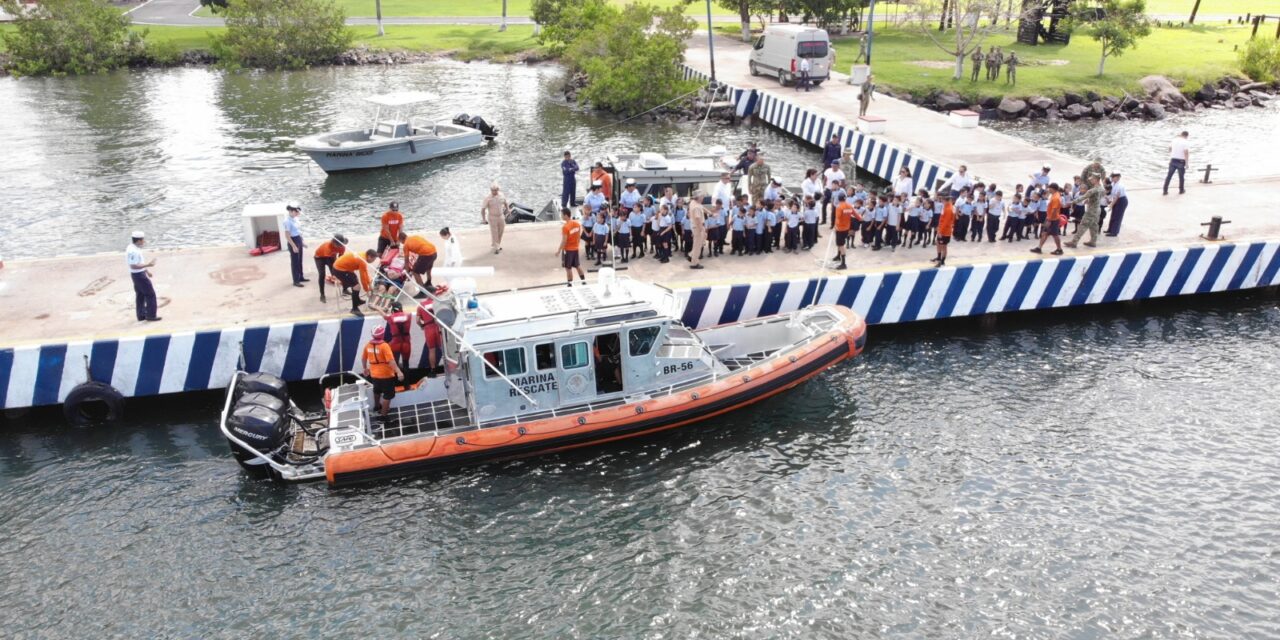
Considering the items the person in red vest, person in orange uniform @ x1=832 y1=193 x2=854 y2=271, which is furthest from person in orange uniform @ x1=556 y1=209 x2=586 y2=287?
person in orange uniform @ x1=832 y1=193 x2=854 y2=271

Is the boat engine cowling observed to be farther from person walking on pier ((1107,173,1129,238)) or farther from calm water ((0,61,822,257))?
person walking on pier ((1107,173,1129,238))

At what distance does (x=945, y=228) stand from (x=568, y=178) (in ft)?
34.1

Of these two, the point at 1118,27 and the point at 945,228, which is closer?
the point at 945,228

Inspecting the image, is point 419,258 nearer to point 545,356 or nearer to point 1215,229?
point 545,356

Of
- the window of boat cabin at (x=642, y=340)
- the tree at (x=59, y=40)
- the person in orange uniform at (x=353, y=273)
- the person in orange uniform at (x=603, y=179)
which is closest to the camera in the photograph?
the window of boat cabin at (x=642, y=340)

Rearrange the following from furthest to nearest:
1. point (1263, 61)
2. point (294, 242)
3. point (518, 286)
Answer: point (1263, 61), point (518, 286), point (294, 242)

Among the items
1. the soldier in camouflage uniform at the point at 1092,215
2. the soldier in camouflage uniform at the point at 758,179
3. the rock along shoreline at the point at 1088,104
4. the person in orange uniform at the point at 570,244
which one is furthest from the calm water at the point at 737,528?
the rock along shoreline at the point at 1088,104

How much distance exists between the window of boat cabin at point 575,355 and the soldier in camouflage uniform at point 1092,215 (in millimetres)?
12981

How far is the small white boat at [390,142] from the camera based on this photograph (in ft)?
115

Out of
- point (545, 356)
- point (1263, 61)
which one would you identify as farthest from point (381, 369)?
point (1263, 61)

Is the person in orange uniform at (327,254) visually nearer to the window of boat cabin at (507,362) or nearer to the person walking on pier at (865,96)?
the window of boat cabin at (507,362)

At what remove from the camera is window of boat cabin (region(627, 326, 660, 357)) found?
1683 centimetres

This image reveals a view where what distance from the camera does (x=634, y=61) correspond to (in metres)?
43.3

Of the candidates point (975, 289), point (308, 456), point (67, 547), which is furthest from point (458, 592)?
point (975, 289)
